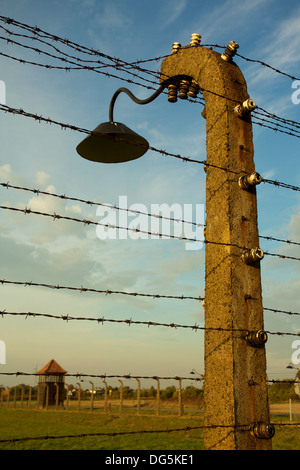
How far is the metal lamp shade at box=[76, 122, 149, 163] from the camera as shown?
17.9 feet

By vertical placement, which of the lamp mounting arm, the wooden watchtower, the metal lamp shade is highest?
→ the lamp mounting arm

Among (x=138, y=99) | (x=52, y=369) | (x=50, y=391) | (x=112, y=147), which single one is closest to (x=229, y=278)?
(x=112, y=147)

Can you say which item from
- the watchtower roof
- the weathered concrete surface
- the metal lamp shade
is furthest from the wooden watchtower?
the weathered concrete surface

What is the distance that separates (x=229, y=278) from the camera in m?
4.74

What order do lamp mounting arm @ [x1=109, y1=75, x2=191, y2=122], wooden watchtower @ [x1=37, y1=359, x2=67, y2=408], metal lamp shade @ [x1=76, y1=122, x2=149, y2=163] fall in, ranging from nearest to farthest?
metal lamp shade @ [x1=76, y1=122, x2=149, y2=163] < lamp mounting arm @ [x1=109, y1=75, x2=191, y2=122] < wooden watchtower @ [x1=37, y1=359, x2=67, y2=408]

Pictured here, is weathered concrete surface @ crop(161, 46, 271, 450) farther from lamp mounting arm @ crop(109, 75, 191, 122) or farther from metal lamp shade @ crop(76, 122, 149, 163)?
metal lamp shade @ crop(76, 122, 149, 163)

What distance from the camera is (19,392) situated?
43.0 metres

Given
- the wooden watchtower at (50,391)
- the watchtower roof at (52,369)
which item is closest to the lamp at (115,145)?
the wooden watchtower at (50,391)

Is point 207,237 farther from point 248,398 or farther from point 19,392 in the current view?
point 19,392

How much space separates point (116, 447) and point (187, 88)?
11.1 m

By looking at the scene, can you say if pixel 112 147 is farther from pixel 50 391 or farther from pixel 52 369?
pixel 52 369

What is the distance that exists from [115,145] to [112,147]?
0.16ft

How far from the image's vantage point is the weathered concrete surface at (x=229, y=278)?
177 inches
